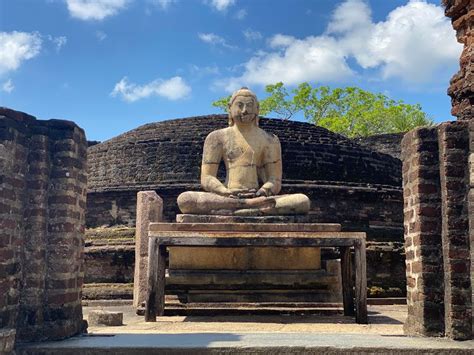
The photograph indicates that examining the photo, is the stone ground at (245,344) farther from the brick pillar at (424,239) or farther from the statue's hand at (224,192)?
the statue's hand at (224,192)

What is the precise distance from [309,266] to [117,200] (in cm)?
792

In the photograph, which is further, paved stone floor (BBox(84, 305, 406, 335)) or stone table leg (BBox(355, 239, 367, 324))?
stone table leg (BBox(355, 239, 367, 324))

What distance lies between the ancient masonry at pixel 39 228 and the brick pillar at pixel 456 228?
2.96 m

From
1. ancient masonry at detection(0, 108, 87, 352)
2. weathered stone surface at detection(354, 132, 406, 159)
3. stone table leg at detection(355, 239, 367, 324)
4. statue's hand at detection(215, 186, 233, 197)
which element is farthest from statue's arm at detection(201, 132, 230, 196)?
weathered stone surface at detection(354, 132, 406, 159)

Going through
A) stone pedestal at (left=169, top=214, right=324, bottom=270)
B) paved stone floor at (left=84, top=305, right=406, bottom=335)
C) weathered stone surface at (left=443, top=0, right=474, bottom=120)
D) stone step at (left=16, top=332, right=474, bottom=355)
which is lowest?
paved stone floor at (left=84, top=305, right=406, bottom=335)

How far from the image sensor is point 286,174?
51.2 feet

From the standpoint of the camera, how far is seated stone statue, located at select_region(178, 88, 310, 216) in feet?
27.1

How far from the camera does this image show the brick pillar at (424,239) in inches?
185

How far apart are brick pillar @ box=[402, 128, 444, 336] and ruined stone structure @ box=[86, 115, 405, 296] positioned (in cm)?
759

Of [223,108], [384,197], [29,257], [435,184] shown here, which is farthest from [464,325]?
[223,108]

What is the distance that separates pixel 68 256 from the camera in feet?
15.6

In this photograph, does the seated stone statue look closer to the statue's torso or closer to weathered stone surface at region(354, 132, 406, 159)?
the statue's torso

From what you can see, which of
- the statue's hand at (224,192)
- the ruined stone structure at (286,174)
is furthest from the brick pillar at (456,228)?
the ruined stone structure at (286,174)

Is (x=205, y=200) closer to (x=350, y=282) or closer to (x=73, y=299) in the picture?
(x=350, y=282)
